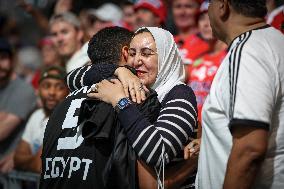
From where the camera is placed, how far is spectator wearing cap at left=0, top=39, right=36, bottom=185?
6496 mm

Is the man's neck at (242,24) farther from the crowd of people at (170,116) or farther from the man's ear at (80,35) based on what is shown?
the man's ear at (80,35)

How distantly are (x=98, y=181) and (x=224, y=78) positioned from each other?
37.6 inches

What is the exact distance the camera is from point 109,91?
3.45 metres

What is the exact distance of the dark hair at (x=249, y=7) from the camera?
3.04m

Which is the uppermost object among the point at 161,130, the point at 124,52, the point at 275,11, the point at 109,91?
the point at 275,11

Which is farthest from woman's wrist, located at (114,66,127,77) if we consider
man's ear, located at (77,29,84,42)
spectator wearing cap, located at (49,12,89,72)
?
man's ear, located at (77,29,84,42)

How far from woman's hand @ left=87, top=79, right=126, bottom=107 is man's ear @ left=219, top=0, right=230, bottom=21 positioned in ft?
2.41

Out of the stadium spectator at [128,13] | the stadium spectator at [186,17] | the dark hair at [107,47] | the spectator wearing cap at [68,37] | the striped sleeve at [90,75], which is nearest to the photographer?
the striped sleeve at [90,75]

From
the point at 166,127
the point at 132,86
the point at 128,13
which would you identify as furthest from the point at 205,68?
the point at 166,127

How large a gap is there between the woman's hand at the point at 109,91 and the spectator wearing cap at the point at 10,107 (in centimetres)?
298

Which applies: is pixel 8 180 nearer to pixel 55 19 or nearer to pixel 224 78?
pixel 55 19

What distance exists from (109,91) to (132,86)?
14 centimetres

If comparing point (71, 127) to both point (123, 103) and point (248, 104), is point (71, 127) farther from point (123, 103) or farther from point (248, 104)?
point (248, 104)

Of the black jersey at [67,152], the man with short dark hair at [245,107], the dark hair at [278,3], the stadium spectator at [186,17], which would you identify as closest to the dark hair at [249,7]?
the man with short dark hair at [245,107]
